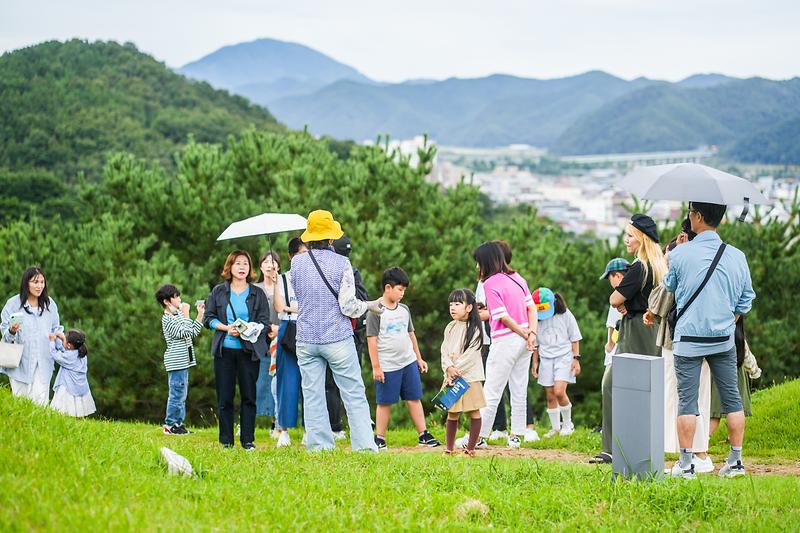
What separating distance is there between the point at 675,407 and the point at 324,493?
142 inches

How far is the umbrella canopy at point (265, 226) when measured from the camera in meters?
8.24

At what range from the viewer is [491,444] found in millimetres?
8859

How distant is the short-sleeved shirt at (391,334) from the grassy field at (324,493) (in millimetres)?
1726

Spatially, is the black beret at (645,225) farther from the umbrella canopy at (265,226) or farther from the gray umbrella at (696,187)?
the umbrella canopy at (265,226)

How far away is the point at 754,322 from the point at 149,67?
63.9 metres

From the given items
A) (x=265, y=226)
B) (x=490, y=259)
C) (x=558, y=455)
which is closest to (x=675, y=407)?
(x=558, y=455)

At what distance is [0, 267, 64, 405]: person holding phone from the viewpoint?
8891mm

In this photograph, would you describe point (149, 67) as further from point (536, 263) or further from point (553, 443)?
point (553, 443)

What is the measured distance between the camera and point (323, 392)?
738 centimetres

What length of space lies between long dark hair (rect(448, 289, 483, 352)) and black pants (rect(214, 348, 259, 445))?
195 cm

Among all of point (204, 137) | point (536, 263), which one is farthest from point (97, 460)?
point (204, 137)

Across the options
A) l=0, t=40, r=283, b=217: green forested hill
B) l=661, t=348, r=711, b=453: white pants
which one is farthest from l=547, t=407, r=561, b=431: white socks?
l=0, t=40, r=283, b=217: green forested hill

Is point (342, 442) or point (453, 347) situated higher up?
point (453, 347)

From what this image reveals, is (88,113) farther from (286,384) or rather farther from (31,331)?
(286,384)
